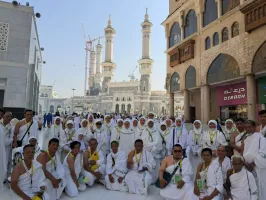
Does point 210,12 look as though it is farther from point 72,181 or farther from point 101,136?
point 72,181

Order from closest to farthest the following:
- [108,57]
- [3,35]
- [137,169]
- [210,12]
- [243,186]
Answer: [243,186]
[137,169]
[3,35]
[210,12]
[108,57]

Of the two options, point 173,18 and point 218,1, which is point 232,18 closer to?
point 218,1

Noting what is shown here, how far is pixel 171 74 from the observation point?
1486cm

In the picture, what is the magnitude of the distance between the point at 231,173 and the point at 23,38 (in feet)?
29.1

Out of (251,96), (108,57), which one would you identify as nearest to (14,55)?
(251,96)

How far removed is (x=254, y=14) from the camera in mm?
8141

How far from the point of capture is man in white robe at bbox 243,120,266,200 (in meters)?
2.32

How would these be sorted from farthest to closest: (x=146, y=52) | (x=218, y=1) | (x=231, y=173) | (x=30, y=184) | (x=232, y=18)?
(x=146, y=52) < (x=218, y=1) < (x=232, y=18) < (x=231, y=173) < (x=30, y=184)

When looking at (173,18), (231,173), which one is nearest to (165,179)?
(231,173)

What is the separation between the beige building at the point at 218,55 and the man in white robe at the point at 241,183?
7124 millimetres

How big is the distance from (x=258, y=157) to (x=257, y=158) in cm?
2

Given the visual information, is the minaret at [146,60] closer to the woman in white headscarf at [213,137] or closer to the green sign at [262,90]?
the green sign at [262,90]

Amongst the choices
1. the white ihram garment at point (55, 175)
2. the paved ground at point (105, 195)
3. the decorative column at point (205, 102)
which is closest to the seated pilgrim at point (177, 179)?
the paved ground at point (105, 195)

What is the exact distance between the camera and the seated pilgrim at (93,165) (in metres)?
3.13
